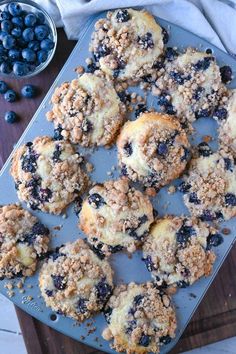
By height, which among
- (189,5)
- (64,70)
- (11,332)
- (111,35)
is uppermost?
(189,5)

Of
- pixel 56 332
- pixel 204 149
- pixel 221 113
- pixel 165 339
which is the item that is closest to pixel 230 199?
pixel 204 149

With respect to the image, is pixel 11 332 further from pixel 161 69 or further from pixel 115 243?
pixel 161 69

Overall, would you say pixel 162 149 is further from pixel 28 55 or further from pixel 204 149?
pixel 28 55

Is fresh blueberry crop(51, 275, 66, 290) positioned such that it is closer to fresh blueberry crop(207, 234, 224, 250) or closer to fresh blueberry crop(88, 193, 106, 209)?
fresh blueberry crop(88, 193, 106, 209)

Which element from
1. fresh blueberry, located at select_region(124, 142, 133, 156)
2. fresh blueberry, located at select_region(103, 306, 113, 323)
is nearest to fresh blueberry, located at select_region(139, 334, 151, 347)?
fresh blueberry, located at select_region(103, 306, 113, 323)

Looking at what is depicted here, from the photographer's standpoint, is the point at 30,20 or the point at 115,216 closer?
the point at 115,216

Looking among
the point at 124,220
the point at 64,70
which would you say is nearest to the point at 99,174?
the point at 124,220
